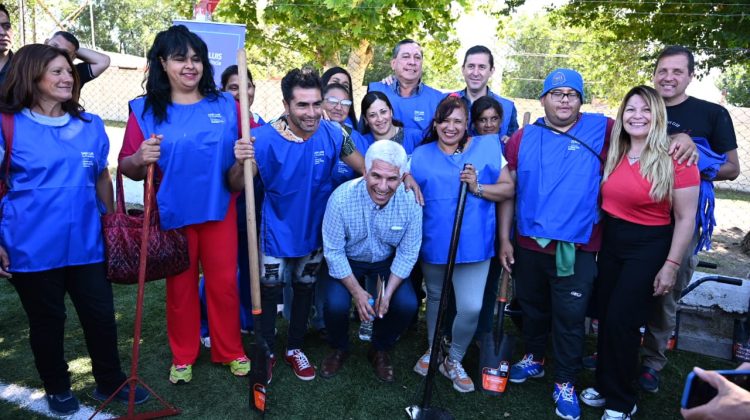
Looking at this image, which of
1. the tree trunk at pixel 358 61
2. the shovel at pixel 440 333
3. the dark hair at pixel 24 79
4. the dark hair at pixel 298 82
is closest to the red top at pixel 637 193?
the shovel at pixel 440 333

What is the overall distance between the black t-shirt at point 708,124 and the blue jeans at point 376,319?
200cm

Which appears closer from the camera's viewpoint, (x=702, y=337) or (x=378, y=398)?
(x=378, y=398)

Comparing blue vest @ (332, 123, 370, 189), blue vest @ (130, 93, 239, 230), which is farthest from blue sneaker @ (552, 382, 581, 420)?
blue vest @ (130, 93, 239, 230)

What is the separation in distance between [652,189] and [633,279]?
1.73 ft

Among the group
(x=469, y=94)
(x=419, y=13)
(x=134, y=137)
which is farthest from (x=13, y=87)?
(x=419, y=13)

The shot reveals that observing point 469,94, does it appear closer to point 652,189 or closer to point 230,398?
point 652,189

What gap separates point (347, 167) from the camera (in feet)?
12.6

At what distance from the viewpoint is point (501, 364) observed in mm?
3625

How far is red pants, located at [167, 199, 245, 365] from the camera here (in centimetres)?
342

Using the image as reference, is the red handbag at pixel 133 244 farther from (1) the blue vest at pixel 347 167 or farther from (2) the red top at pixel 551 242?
(2) the red top at pixel 551 242

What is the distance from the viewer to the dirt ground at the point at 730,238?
6684 mm

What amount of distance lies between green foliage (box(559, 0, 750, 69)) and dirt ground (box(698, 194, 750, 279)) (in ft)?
8.00

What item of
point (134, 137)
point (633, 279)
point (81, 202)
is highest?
point (134, 137)

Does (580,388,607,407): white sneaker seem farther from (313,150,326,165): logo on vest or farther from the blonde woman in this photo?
(313,150,326,165): logo on vest
